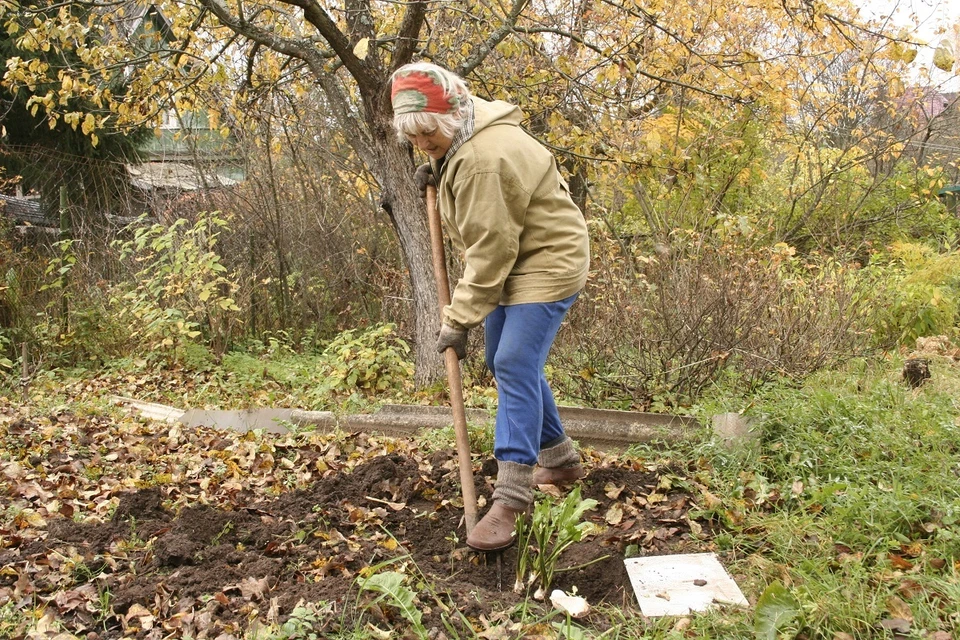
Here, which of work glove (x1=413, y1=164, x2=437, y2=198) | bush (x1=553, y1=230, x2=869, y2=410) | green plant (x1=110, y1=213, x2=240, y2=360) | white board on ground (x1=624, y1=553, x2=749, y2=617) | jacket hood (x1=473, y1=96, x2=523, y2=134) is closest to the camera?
white board on ground (x1=624, y1=553, x2=749, y2=617)

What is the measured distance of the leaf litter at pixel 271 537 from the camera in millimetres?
2840

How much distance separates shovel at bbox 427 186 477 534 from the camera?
3297mm

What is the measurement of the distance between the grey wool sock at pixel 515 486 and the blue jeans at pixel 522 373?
3 centimetres

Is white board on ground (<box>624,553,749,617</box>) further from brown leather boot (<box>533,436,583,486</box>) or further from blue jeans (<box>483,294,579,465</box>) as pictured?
brown leather boot (<box>533,436,583,486</box>)

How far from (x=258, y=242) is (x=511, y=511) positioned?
7.08 meters

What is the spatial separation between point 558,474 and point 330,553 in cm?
114

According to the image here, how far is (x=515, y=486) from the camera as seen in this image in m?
3.23

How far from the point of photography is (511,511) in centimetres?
322

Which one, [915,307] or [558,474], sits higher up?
[915,307]

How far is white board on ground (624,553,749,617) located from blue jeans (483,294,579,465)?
24.4 inches

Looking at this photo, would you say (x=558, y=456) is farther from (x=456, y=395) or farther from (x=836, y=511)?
(x=836, y=511)

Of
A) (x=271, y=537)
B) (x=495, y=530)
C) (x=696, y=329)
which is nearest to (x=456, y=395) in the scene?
(x=495, y=530)

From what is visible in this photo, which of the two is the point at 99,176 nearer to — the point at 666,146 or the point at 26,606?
the point at 666,146

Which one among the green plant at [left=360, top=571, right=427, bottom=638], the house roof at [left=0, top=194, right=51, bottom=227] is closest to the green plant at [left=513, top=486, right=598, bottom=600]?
the green plant at [left=360, top=571, right=427, bottom=638]
